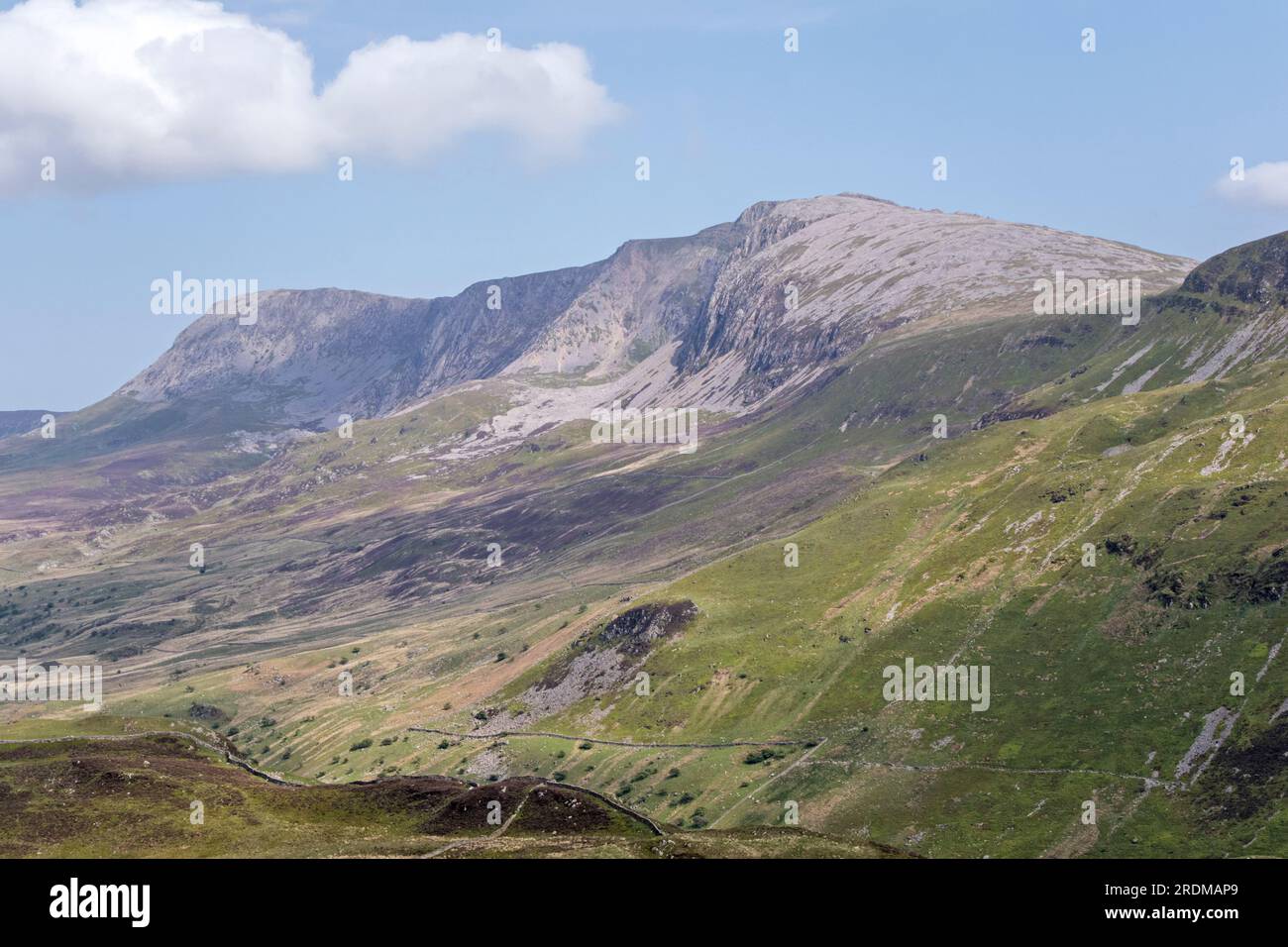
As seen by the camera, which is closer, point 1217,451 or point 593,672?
point 1217,451

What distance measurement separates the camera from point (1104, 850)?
110 metres

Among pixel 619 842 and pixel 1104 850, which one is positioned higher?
pixel 619 842
